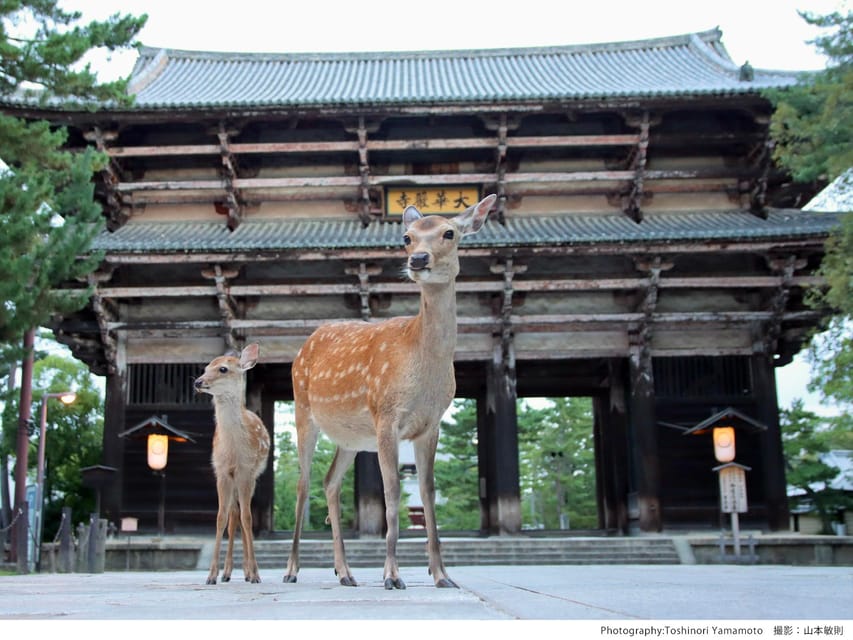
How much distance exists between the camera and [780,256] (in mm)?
16719

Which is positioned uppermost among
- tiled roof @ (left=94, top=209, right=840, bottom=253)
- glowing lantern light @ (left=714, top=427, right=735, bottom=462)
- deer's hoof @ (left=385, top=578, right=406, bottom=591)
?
tiled roof @ (left=94, top=209, right=840, bottom=253)

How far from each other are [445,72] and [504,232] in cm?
892

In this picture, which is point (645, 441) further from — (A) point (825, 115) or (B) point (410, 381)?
(B) point (410, 381)

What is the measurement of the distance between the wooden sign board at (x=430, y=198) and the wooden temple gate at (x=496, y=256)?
6cm

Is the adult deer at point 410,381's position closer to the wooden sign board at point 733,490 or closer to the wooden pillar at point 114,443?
the wooden sign board at point 733,490

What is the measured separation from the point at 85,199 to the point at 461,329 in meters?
7.40

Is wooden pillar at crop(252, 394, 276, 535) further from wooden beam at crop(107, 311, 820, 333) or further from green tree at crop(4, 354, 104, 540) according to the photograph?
green tree at crop(4, 354, 104, 540)

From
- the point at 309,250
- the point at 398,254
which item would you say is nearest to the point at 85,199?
the point at 309,250

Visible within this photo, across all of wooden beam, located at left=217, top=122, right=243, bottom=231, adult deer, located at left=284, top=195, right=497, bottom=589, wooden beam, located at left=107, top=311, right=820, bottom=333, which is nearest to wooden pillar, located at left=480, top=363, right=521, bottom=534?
wooden beam, located at left=107, top=311, right=820, bottom=333

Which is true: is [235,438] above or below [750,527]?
above

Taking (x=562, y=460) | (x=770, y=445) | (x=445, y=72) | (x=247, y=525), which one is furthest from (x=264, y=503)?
(x=562, y=460)

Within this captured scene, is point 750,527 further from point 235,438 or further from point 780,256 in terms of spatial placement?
point 235,438

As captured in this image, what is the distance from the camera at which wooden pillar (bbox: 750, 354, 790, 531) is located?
1681 centimetres

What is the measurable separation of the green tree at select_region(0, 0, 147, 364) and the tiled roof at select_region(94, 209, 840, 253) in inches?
122
